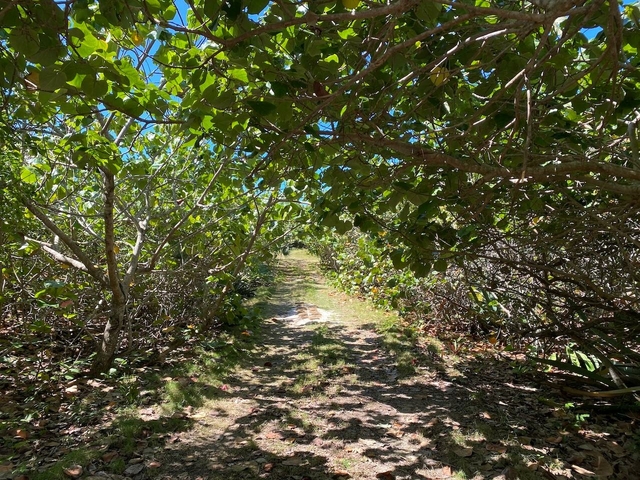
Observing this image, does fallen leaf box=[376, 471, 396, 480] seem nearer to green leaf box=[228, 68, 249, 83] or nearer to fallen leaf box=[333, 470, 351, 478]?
fallen leaf box=[333, 470, 351, 478]

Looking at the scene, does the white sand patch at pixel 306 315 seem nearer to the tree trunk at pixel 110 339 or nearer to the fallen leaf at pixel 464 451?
the tree trunk at pixel 110 339

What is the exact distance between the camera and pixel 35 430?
3.46m

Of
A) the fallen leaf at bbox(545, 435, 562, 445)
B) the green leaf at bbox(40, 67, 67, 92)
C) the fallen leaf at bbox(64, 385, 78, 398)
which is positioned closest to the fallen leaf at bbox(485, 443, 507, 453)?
the fallen leaf at bbox(545, 435, 562, 445)

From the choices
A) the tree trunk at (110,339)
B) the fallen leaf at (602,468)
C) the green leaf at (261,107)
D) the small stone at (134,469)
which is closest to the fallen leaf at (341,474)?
the small stone at (134,469)

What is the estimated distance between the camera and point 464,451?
320cm

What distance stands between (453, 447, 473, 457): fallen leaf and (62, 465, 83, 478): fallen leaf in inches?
108

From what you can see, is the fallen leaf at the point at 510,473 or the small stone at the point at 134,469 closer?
the fallen leaf at the point at 510,473

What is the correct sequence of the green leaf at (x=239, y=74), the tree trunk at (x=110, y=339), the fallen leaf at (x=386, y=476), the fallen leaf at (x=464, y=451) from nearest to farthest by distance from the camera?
the green leaf at (x=239, y=74) < the fallen leaf at (x=386, y=476) < the fallen leaf at (x=464, y=451) < the tree trunk at (x=110, y=339)

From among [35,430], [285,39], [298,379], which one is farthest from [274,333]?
[285,39]

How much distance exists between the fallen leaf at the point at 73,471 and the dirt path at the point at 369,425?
53 cm

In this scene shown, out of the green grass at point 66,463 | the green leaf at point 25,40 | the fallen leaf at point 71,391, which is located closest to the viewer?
the green leaf at point 25,40

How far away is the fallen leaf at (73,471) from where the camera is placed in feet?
9.19

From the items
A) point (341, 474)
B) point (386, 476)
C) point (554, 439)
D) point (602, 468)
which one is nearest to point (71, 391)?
point (341, 474)

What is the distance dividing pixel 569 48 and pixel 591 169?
99 centimetres
